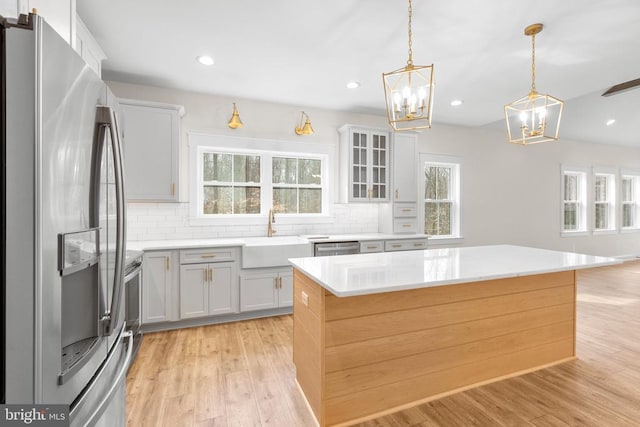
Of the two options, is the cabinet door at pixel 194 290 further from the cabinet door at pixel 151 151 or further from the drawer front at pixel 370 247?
the drawer front at pixel 370 247

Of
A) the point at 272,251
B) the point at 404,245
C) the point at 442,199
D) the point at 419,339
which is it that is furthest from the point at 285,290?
the point at 442,199

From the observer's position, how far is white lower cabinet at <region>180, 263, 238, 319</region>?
3225 millimetres

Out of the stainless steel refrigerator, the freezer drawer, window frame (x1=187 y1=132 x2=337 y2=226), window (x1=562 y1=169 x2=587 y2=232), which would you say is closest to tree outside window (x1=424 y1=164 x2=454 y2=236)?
window frame (x1=187 y1=132 x2=337 y2=226)

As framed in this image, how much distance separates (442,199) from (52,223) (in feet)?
18.0

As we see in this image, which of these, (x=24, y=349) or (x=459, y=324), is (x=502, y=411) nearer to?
(x=459, y=324)

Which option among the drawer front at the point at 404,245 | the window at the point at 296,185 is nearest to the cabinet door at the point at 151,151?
the window at the point at 296,185

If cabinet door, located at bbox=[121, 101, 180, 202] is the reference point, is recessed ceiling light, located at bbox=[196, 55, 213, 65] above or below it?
above

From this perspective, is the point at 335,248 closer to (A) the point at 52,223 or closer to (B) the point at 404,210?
(B) the point at 404,210

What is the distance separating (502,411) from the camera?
1.92m

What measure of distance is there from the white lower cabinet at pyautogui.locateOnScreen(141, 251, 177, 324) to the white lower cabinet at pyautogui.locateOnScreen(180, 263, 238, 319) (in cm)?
12

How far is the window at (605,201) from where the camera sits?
280 inches

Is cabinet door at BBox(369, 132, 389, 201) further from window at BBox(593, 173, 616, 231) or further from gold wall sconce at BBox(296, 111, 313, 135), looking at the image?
window at BBox(593, 173, 616, 231)

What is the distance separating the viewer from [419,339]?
1.99 m

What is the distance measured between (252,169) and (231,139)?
0.48 metres
